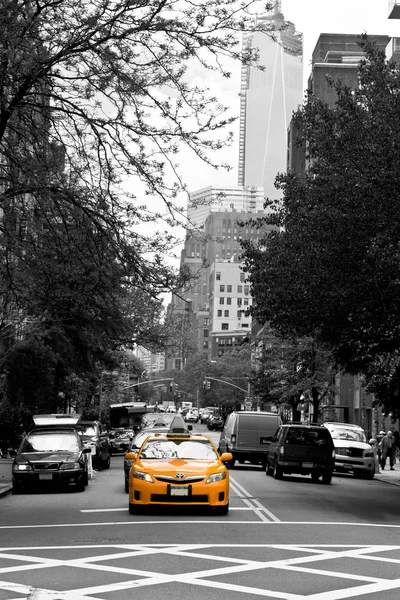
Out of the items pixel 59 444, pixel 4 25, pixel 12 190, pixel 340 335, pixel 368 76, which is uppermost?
pixel 368 76

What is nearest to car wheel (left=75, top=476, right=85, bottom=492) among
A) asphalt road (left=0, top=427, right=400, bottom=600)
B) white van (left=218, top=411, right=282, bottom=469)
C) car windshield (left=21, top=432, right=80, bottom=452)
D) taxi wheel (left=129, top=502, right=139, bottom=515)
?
car windshield (left=21, top=432, right=80, bottom=452)

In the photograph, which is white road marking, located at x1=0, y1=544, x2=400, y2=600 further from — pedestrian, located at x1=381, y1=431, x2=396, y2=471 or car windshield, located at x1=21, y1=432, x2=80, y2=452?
pedestrian, located at x1=381, y1=431, x2=396, y2=471

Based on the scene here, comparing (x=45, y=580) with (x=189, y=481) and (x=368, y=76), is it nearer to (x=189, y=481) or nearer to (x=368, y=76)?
(x=189, y=481)

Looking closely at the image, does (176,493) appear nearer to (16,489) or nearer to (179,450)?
(179,450)

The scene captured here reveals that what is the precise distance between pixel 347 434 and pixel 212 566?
26.4 meters

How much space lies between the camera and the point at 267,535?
Result: 14.5 meters

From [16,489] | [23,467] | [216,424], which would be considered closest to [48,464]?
[23,467]

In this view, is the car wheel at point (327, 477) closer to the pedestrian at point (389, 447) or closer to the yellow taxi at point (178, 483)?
the pedestrian at point (389, 447)

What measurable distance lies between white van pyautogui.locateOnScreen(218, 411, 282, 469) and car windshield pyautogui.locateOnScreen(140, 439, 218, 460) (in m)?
17.8

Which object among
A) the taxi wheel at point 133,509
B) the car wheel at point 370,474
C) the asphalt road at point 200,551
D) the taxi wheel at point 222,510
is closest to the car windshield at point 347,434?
the car wheel at point 370,474

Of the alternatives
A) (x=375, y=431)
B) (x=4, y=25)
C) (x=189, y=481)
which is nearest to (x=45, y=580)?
(x=189, y=481)

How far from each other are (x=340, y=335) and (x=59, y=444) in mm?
7951

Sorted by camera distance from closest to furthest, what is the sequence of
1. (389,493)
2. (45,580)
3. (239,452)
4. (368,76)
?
(45,580)
(368,76)
(389,493)
(239,452)

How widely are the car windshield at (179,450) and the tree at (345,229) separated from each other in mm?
5279
